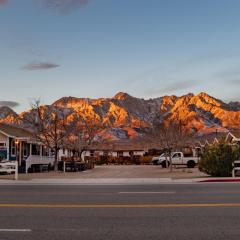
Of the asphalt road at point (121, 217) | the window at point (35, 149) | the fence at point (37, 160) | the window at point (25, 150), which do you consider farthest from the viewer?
the window at point (35, 149)

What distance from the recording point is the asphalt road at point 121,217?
9422mm

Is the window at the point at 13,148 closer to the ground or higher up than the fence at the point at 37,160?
higher up

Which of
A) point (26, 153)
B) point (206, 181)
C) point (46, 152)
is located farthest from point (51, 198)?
point (46, 152)

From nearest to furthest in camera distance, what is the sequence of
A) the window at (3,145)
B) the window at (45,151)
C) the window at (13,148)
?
the window at (3,145) → the window at (13,148) → the window at (45,151)

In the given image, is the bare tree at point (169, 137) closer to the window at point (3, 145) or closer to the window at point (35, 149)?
the window at point (35, 149)

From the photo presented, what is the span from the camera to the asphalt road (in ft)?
30.9

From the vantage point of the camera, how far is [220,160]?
3005cm

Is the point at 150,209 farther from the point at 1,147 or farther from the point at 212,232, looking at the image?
the point at 1,147

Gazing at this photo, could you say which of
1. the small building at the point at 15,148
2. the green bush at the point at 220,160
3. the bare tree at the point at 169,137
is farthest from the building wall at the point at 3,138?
the green bush at the point at 220,160

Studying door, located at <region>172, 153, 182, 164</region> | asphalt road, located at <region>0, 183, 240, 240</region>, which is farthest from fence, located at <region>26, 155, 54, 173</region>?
asphalt road, located at <region>0, 183, 240, 240</region>

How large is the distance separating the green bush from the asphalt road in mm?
13722

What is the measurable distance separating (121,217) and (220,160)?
19.3 m

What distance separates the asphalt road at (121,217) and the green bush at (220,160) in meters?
13.7

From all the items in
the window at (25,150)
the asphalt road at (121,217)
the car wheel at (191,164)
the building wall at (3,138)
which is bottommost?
the asphalt road at (121,217)
